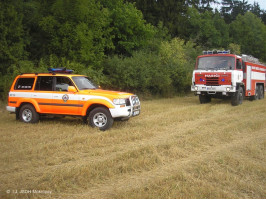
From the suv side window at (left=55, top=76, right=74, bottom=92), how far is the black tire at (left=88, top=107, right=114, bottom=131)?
1.33 metres

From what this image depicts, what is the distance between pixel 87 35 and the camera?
65.8ft

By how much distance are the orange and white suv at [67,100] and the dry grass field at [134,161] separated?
1.53 ft

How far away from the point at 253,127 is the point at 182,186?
5.68 m

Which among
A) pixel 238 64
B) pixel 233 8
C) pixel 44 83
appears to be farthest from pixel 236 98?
pixel 233 8

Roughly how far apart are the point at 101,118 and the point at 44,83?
2.51 m

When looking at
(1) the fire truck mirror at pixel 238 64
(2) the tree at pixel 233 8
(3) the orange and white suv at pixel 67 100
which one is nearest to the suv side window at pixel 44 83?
(3) the orange and white suv at pixel 67 100

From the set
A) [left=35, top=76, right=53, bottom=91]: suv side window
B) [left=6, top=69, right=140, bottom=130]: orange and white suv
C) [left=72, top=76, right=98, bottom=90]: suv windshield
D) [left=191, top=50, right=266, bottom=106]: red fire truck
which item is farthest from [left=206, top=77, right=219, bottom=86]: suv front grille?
[left=35, top=76, right=53, bottom=91]: suv side window

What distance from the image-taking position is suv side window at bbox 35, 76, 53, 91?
10.1 metres

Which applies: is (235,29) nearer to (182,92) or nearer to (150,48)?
(150,48)

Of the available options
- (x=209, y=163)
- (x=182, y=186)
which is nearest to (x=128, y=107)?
(x=209, y=163)

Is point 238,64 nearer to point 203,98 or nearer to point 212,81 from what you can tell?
point 212,81

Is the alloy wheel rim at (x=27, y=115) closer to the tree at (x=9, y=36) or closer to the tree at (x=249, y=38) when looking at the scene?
the tree at (x=9, y=36)

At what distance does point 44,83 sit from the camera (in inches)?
400

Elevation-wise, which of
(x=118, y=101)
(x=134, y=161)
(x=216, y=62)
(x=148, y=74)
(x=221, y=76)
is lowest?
(x=134, y=161)
